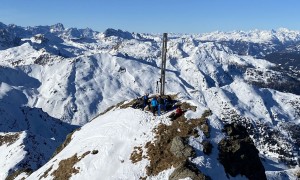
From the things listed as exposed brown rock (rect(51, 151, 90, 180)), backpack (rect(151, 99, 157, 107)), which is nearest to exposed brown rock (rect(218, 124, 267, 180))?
backpack (rect(151, 99, 157, 107))

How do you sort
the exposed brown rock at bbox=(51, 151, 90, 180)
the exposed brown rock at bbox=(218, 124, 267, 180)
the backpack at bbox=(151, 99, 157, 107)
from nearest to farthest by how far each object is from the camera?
the exposed brown rock at bbox=(218, 124, 267, 180)
the exposed brown rock at bbox=(51, 151, 90, 180)
the backpack at bbox=(151, 99, 157, 107)

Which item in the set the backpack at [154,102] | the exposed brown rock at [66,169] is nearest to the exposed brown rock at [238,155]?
the backpack at [154,102]

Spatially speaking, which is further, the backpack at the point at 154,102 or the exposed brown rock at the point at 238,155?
the backpack at the point at 154,102

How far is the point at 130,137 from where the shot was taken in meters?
49.9

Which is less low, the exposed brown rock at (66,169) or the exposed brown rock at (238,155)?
the exposed brown rock at (238,155)

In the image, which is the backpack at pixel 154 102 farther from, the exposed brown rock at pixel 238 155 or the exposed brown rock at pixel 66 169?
the exposed brown rock at pixel 66 169

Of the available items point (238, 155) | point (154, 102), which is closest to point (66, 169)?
point (154, 102)

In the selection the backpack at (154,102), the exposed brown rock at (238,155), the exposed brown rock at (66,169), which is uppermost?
the backpack at (154,102)

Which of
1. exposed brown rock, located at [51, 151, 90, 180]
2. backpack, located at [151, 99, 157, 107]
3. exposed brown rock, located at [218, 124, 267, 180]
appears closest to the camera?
exposed brown rock, located at [218, 124, 267, 180]

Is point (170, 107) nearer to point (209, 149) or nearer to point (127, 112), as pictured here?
point (127, 112)

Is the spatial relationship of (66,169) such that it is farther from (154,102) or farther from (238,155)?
(238,155)

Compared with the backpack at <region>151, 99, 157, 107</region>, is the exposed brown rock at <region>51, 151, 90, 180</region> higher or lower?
lower

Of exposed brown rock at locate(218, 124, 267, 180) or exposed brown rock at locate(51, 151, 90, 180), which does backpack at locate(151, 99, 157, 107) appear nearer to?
exposed brown rock at locate(218, 124, 267, 180)

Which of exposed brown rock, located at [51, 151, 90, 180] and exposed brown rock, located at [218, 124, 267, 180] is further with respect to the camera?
exposed brown rock, located at [51, 151, 90, 180]
